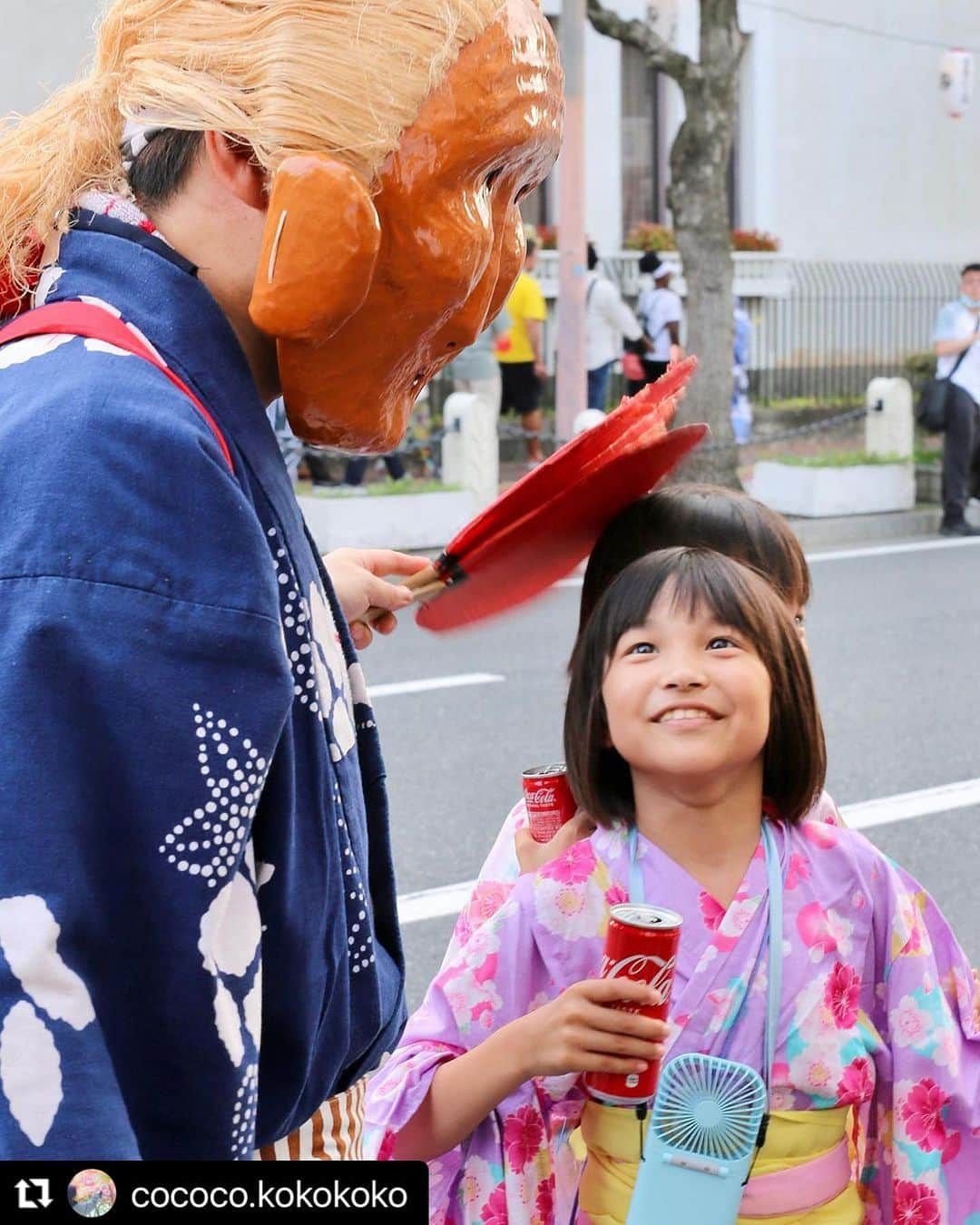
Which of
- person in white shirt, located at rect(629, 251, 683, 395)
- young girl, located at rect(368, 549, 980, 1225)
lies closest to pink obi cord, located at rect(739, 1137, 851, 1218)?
young girl, located at rect(368, 549, 980, 1225)

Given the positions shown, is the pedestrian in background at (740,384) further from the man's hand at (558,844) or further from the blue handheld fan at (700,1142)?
the blue handheld fan at (700,1142)

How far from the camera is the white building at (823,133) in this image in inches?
768

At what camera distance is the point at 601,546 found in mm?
2449

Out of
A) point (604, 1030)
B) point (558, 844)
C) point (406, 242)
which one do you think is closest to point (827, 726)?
point (558, 844)

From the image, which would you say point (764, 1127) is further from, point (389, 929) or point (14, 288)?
Answer: point (14, 288)

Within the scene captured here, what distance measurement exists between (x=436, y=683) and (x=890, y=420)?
7.32 metres

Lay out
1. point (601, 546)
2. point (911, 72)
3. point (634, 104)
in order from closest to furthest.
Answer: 1. point (601, 546)
2. point (634, 104)
3. point (911, 72)

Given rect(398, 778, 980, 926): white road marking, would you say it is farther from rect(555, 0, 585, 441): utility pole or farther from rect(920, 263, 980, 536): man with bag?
rect(555, 0, 585, 441): utility pole

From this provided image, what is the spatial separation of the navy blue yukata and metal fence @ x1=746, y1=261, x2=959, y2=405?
1803 cm

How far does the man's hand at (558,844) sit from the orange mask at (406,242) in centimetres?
87

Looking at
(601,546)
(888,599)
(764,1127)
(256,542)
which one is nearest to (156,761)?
(256,542)

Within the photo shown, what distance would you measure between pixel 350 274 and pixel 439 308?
0.44 feet

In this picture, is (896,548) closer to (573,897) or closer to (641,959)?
(573,897)

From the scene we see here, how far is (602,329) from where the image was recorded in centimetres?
1407
